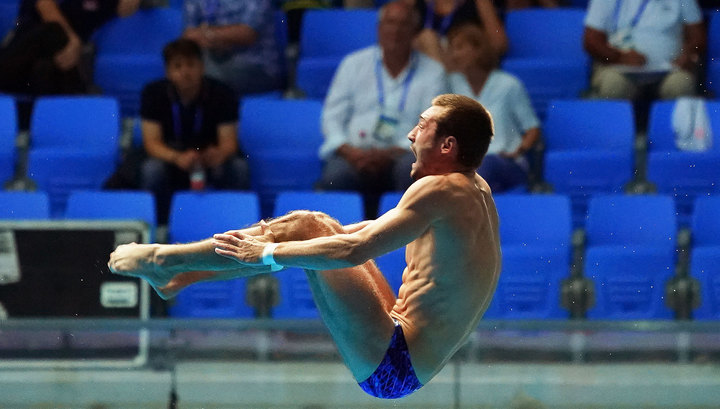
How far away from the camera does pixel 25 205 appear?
5.84 m

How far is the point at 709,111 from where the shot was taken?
6352 mm

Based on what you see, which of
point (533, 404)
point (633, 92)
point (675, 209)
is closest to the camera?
point (533, 404)

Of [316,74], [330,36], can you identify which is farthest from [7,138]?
[330,36]

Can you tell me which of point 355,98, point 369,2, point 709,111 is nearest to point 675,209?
point 709,111

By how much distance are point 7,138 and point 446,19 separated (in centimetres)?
264

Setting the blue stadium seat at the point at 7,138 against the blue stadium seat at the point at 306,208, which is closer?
the blue stadium seat at the point at 306,208

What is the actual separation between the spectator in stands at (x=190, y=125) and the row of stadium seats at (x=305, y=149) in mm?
217

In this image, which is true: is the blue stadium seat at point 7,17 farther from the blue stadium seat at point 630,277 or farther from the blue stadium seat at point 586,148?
the blue stadium seat at point 630,277

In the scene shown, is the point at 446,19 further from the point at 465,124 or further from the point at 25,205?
the point at 465,124

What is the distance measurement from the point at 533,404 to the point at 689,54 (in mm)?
3031

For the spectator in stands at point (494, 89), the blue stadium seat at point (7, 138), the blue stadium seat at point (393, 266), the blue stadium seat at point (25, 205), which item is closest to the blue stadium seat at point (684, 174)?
the spectator in stands at point (494, 89)

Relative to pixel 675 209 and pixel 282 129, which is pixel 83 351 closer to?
pixel 282 129

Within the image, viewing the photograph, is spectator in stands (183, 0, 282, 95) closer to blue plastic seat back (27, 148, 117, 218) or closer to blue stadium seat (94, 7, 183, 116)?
blue stadium seat (94, 7, 183, 116)

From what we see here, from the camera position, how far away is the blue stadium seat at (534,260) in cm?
560
